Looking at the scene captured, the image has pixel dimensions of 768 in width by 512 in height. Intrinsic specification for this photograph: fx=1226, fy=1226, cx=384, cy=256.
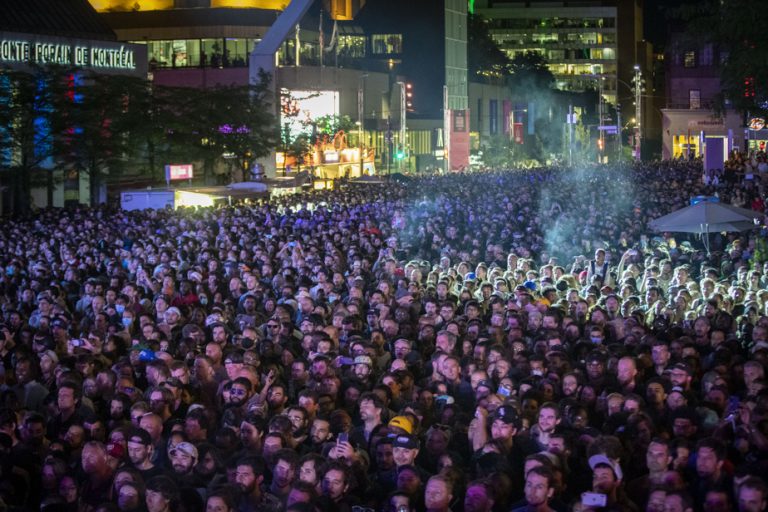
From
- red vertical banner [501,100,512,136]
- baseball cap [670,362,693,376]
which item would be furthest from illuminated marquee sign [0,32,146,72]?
red vertical banner [501,100,512,136]

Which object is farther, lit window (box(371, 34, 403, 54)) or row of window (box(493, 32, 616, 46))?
row of window (box(493, 32, 616, 46))

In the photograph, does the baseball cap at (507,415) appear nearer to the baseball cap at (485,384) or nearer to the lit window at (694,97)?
the baseball cap at (485,384)

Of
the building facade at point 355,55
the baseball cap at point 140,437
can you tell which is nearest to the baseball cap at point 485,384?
the baseball cap at point 140,437

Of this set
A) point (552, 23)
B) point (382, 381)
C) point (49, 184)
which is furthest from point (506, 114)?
point (382, 381)

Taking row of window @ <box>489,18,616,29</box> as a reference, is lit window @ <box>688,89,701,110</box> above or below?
below

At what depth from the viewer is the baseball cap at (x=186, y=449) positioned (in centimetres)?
785

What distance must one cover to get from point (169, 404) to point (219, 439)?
3.55 feet

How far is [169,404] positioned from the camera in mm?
9398

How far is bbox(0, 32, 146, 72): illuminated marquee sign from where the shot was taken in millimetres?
47312

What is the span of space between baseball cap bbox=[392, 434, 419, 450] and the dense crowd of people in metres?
0.02

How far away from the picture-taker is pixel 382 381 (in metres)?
9.87

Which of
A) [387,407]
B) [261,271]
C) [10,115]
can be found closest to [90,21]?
[10,115]

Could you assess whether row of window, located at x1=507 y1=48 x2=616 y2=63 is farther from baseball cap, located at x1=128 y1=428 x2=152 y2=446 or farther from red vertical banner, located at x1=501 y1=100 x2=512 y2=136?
baseball cap, located at x1=128 y1=428 x2=152 y2=446

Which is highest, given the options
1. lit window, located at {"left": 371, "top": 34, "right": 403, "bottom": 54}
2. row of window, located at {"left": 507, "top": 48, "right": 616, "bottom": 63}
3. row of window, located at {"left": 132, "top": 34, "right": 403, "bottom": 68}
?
row of window, located at {"left": 507, "top": 48, "right": 616, "bottom": 63}
